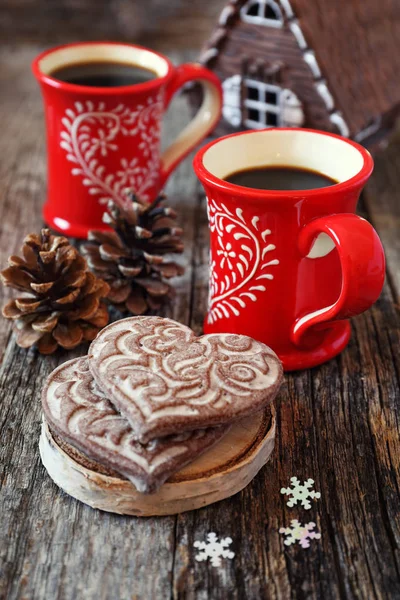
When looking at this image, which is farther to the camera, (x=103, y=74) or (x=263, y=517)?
(x=103, y=74)

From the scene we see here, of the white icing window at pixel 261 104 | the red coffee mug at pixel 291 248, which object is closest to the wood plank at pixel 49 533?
the red coffee mug at pixel 291 248

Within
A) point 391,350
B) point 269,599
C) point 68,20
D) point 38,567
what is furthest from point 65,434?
point 68,20

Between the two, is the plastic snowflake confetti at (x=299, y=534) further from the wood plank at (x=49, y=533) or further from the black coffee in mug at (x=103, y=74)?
the black coffee in mug at (x=103, y=74)

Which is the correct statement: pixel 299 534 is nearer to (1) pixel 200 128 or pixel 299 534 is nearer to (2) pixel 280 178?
(2) pixel 280 178

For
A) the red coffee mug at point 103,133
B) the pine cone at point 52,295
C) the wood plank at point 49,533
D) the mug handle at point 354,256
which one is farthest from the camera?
the red coffee mug at point 103,133

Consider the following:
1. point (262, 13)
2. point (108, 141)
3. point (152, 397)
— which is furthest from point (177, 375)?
point (262, 13)

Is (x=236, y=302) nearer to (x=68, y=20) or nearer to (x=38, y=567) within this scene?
(x=38, y=567)

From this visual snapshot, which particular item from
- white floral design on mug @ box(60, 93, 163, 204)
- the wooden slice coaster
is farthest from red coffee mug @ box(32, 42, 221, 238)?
the wooden slice coaster
